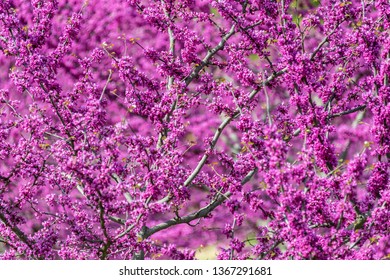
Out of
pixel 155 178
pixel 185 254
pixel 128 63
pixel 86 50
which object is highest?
pixel 86 50

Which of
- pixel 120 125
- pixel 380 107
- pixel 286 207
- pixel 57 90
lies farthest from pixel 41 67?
pixel 380 107

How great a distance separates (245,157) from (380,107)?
1.41m

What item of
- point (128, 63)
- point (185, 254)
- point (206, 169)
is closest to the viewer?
point (185, 254)

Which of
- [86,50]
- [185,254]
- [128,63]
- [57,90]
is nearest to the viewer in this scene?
[185,254]

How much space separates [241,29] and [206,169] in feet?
9.11

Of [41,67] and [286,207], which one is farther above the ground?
[41,67]

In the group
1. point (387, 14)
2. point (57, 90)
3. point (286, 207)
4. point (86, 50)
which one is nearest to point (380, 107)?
point (387, 14)

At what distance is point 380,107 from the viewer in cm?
516

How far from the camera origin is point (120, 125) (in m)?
4.38

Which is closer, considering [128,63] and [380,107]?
[380,107]

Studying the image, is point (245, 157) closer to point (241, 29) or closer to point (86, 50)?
point (241, 29)

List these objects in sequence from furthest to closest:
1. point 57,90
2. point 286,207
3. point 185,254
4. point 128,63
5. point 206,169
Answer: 1. point 206,169
2. point 57,90
3. point 128,63
4. point 185,254
5. point 286,207

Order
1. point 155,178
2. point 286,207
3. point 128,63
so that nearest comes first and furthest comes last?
point 286,207 < point 155,178 < point 128,63

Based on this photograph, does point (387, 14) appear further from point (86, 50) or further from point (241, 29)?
point (86, 50)
